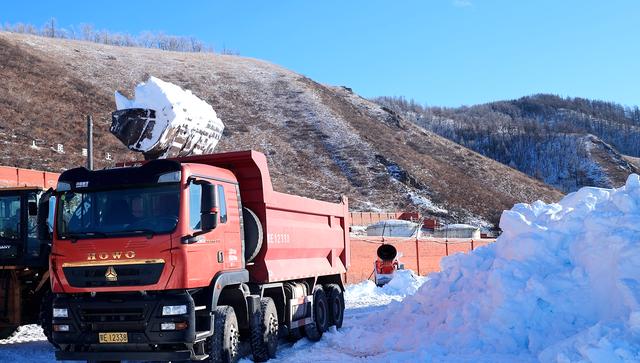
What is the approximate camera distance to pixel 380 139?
68938mm

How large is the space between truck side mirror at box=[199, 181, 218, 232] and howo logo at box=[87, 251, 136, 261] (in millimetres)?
910

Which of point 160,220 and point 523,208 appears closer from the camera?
point 160,220

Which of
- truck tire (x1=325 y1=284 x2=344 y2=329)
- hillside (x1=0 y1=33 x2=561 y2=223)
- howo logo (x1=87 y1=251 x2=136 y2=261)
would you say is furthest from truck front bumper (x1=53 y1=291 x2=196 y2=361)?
hillside (x1=0 y1=33 x2=561 y2=223)

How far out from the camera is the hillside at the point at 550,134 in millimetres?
102594

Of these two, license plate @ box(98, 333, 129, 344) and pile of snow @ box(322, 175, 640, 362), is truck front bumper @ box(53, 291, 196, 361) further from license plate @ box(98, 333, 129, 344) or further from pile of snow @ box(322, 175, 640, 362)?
pile of snow @ box(322, 175, 640, 362)

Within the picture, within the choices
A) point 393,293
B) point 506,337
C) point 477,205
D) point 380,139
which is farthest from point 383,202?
point 506,337

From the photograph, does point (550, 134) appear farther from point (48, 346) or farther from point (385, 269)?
point (48, 346)

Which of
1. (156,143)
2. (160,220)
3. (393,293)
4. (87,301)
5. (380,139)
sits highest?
(380,139)

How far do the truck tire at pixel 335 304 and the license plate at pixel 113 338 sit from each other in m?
6.06

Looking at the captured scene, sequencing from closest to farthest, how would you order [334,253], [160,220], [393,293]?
1. [160,220]
2. [334,253]
3. [393,293]

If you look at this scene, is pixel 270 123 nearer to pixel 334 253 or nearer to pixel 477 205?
pixel 477 205

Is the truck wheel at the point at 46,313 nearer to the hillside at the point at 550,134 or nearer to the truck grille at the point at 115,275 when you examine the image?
the truck grille at the point at 115,275

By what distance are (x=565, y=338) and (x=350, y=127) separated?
6144cm

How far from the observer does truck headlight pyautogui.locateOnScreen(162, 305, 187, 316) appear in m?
7.71
